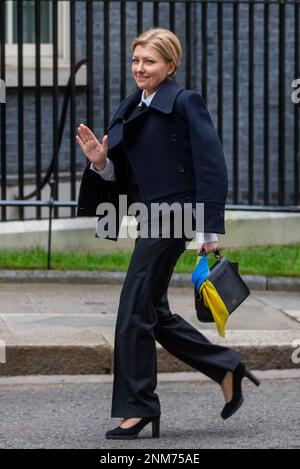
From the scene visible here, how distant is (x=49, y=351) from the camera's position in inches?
316

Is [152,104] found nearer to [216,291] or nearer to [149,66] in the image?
[149,66]

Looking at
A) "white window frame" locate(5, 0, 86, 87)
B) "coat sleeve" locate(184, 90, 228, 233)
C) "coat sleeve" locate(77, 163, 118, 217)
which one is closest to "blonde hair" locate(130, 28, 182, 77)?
"coat sleeve" locate(184, 90, 228, 233)

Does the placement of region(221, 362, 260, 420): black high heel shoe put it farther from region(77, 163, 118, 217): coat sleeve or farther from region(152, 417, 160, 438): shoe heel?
region(77, 163, 118, 217): coat sleeve

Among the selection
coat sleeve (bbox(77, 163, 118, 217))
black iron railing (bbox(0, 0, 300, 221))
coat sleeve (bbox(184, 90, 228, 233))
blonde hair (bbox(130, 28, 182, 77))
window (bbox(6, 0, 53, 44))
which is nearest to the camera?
coat sleeve (bbox(184, 90, 228, 233))

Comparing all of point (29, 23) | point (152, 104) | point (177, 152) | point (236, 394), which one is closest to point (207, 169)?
point (177, 152)

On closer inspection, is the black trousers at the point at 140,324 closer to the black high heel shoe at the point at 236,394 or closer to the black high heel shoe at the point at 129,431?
the black high heel shoe at the point at 129,431

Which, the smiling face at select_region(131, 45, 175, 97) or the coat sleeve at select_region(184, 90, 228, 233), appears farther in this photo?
the smiling face at select_region(131, 45, 175, 97)

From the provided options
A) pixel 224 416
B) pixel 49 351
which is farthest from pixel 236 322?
pixel 224 416

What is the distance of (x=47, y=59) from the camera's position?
13.1m

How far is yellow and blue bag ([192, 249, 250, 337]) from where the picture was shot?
6.53 metres

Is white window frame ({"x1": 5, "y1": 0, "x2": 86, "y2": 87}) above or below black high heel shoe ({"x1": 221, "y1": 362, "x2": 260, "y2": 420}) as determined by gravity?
above

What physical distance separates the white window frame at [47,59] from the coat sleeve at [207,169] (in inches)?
247

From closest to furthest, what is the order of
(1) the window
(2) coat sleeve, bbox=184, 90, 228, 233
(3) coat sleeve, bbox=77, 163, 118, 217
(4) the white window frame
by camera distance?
(2) coat sleeve, bbox=184, 90, 228, 233 → (3) coat sleeve, bbox=77, 163, 118, 217 → (4) the white window frame → (1) the window

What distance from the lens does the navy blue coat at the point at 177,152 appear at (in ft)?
21.2
